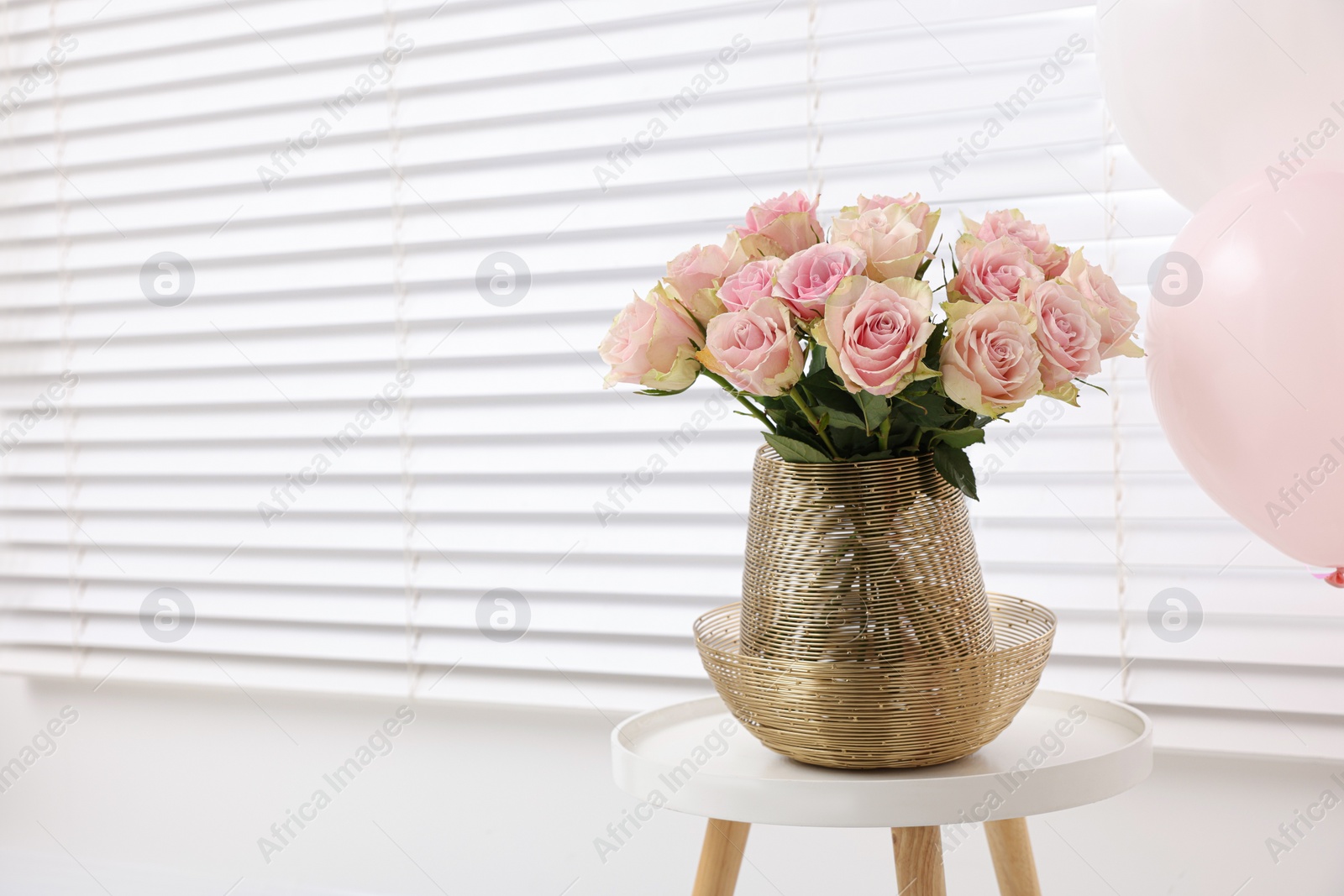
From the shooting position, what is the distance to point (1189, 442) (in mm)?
840

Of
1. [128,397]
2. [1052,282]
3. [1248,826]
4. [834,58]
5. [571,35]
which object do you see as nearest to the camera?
[1052,282]

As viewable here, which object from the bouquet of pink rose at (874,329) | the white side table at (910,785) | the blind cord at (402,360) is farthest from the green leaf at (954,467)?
the blind cord at (402,360)

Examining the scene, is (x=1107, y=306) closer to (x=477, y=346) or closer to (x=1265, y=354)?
(x=1265, y=354)

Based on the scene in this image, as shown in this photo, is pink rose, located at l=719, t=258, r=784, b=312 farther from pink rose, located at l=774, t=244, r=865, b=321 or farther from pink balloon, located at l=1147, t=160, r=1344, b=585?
pink balloon, located at l=1147, t=160, r=1344, b=585

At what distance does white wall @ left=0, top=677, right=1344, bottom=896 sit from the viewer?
3.84ft

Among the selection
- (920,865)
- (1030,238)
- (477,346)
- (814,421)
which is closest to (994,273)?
(1030,238)

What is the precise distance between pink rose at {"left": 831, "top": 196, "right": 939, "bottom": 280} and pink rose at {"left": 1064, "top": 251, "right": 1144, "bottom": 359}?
0.36ft

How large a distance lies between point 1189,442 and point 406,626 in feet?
3.29

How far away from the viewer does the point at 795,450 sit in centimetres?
82

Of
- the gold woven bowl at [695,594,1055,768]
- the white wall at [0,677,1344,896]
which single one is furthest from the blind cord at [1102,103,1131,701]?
the gold woven bowl at [695,594,1055,768]

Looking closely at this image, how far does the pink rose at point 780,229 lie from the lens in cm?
82

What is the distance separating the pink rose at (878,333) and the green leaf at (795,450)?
0.29 ft

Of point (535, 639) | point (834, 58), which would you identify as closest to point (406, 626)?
point (535, 639)

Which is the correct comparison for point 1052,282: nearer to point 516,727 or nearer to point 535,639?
point 535,639
